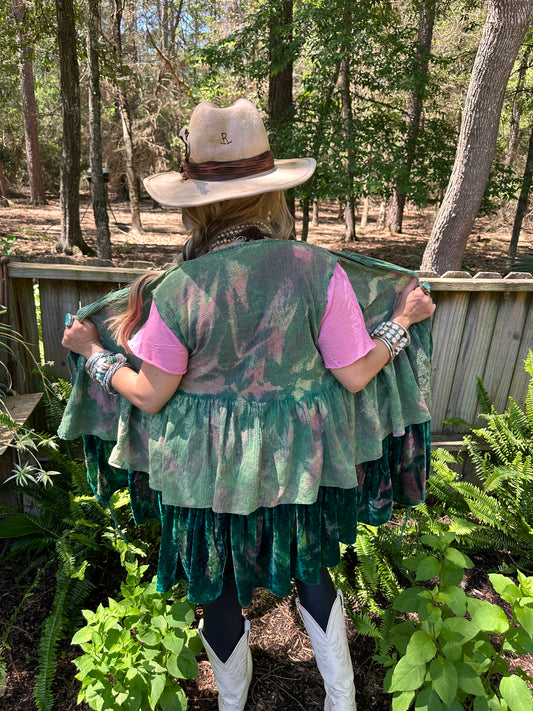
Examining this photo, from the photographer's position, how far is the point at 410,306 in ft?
5.76

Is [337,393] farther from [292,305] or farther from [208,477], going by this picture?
[208,477]

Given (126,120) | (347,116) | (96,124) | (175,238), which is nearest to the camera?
(96,124)

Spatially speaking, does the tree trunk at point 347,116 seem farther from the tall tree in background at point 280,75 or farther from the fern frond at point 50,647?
the fern frond at point 50,647

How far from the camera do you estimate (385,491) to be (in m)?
1.88

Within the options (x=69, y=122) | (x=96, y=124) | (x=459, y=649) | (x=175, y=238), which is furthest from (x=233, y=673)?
(x=175, y=238)

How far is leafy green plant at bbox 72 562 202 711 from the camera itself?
1622mm

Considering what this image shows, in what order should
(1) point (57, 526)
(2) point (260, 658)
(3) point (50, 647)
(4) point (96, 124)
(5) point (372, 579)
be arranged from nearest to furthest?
(3) point (50, 647), (2) point (260, 658), (5) point (372, 579), (1) point (57, 526), (4) point (96, 124)

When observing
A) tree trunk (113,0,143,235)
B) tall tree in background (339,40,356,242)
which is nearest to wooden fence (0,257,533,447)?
tall tree in background (339,40,356,242)

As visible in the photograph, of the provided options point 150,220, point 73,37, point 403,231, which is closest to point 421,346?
point 73,37

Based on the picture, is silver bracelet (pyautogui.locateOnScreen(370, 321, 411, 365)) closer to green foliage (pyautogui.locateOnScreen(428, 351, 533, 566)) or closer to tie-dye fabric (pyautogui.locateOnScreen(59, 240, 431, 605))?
tie-dye fabric (pyautogui.locateOnScreen(59, 240, 431, 605))

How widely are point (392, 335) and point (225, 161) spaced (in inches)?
29.6

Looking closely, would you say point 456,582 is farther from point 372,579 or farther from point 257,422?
point 257,422

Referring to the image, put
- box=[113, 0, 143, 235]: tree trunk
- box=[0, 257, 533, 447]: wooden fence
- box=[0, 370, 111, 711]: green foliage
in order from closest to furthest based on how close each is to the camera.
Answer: box=[0, 370, 111, 711]: green foliage → box=[0, 257, 533, 447]: wooden fence → box=[113, 0, 143, 235]: tree trunk

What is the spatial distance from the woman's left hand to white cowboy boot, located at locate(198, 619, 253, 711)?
105 centimetres
